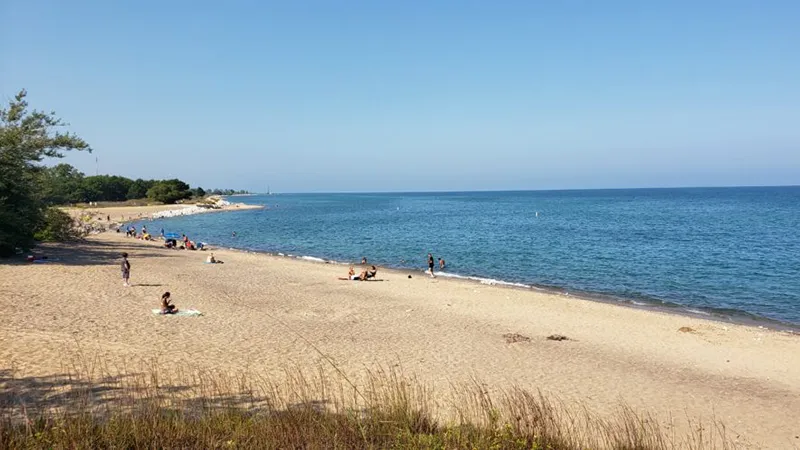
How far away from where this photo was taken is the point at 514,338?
16172mm

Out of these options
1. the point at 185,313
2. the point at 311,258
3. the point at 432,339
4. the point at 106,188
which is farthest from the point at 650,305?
the point at 106,188

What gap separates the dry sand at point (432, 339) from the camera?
11.5m

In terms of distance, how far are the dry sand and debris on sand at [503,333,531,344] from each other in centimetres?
25

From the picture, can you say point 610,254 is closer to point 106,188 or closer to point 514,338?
point 514,338

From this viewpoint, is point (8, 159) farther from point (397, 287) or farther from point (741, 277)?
point (741, 277)

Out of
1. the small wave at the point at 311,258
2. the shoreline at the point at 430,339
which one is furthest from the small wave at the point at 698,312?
the small wave at the point at 311,258

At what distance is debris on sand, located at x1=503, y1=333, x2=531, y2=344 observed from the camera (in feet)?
52.3

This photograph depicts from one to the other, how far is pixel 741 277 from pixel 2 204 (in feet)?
129

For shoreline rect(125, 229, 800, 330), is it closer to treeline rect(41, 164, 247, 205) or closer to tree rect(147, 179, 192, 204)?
treeline rect(41, 164, 247, 205)

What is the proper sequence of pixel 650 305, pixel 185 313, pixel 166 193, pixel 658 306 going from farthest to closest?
pixel 166 193 < pixel 650 305 < pixel 658 306 < pixel 185 313

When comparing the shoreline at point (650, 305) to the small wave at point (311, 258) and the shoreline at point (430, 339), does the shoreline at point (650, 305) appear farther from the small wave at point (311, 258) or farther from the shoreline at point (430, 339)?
A: the small wave at point (311, 258)

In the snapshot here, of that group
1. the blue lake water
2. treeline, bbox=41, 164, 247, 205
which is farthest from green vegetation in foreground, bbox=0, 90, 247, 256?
treeline, bbox=41, 164, 247, 205

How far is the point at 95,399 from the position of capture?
8148 mm

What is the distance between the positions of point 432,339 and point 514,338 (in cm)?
261
